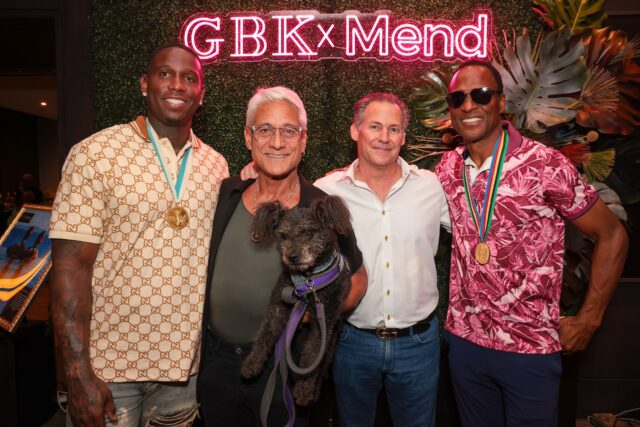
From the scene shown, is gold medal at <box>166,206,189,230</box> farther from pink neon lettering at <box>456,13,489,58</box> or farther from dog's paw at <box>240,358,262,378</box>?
pink neon lettering at <box>456,13,489,58</box>

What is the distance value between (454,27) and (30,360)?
4333 mm

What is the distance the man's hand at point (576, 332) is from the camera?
2143mm

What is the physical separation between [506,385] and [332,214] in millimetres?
1385

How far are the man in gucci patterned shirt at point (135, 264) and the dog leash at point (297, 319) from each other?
1.42 ft

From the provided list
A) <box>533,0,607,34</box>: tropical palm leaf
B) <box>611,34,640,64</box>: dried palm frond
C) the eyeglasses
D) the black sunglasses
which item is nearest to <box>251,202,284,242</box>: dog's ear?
the eyeglasses

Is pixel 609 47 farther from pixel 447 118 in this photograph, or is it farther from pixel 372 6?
pixel 372 6

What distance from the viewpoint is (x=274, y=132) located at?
72.3 inches

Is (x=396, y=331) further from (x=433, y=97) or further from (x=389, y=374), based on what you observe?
(x=433, y=97)

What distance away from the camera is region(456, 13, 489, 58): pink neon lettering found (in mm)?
3373

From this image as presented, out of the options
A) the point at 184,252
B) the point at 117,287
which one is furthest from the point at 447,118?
the point at 117,287

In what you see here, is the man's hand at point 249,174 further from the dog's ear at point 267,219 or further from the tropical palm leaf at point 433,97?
the tropical palm leaf at point 433,97

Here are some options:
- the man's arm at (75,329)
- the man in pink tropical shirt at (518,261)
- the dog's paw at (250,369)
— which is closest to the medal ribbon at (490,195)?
the man in pink tropical shirt at (518,261)

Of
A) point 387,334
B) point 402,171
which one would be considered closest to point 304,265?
point 387,334

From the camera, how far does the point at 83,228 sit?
167cm
